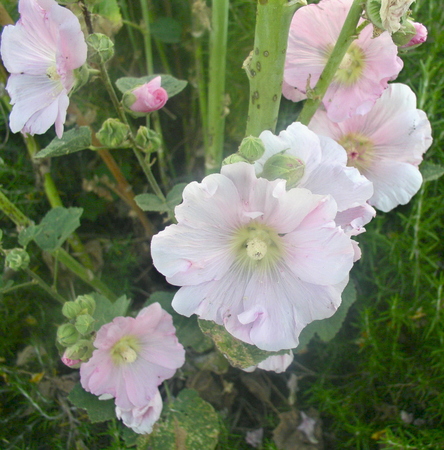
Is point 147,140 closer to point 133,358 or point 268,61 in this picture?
point 268,61

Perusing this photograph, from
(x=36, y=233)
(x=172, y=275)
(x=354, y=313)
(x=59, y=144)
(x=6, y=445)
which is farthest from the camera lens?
(x=354, y=313)

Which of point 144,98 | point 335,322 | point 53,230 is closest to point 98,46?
point 144,98

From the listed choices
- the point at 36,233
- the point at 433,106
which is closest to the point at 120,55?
the point at 36,233

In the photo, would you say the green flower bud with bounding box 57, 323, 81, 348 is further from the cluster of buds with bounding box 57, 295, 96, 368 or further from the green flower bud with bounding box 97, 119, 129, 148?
the green flower bud with bounding box 97, 119, 129, 148

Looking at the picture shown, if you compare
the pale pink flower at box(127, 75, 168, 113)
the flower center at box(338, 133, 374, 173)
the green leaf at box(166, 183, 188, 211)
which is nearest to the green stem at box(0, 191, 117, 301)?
the green leaf at box(166, 183, 188, 211)

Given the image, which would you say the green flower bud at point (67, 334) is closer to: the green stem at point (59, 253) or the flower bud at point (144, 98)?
the green stem at point (59, 253)

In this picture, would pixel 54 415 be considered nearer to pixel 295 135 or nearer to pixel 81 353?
pixel 81 353

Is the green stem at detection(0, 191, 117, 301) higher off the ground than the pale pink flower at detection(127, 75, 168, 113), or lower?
lower
